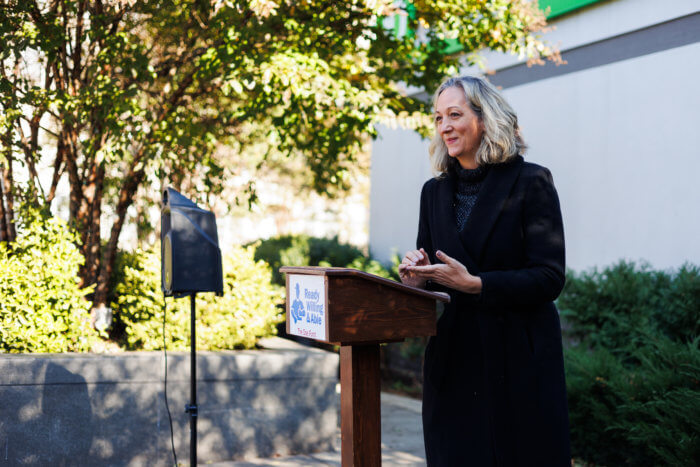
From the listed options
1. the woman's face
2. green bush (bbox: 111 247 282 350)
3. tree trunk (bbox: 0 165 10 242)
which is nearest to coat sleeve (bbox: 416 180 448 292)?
the woman's face

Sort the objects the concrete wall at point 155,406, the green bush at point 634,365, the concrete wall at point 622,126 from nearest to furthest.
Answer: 1. the green bush at point 634,365
2. the concrete wall at point 155,406
3. the concrete wall at point 622,126

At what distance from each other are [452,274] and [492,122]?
623 mm

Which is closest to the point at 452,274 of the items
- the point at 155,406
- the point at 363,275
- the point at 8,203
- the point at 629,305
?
the point at 363,275

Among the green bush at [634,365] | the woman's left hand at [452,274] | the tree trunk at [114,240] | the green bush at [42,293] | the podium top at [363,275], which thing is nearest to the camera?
the podium top at [363,275]

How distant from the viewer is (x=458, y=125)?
8.76 feet

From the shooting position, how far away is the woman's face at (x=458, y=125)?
8.74 feet

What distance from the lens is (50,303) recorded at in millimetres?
5477

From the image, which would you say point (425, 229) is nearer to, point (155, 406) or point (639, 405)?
point (639, 405)

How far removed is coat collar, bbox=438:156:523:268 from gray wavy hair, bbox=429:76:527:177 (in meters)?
0.05

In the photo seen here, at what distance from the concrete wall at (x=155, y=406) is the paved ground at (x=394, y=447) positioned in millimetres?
122

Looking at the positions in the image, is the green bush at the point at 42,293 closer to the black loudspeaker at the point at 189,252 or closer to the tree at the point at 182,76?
the tree at the point at 182,76

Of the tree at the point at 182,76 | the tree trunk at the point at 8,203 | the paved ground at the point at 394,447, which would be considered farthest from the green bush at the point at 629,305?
the tree trunk at the point at 8,203

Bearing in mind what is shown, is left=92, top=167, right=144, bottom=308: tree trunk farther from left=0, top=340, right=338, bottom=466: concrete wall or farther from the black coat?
the black coat

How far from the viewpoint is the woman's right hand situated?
8.33 ft
